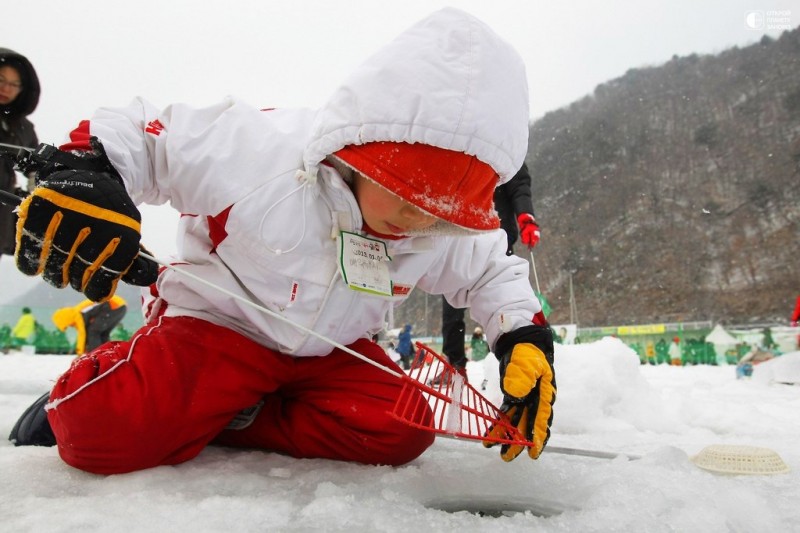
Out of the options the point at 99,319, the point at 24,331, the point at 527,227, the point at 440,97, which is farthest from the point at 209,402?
the point at 24,331

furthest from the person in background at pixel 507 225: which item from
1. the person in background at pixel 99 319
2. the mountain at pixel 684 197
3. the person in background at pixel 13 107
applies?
the mountain at pixel 684 197

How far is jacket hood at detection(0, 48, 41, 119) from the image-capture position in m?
2.39

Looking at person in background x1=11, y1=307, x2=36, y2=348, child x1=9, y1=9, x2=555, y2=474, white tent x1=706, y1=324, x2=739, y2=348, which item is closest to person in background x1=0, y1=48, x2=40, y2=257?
child x1=9, y1=9, x2=555, y2=474

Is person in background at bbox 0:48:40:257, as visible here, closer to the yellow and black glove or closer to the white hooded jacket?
the white hooded jacket

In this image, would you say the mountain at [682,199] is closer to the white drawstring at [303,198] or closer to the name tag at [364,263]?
the name tag at [364,263]

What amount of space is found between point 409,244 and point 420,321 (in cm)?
2956

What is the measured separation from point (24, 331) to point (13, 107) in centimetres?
891

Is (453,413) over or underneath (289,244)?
underneath

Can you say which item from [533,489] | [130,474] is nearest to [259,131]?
[130,474]

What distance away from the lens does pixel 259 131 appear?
1040 mm

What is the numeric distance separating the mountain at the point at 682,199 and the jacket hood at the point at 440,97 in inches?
1021

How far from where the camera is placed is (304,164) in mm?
1026

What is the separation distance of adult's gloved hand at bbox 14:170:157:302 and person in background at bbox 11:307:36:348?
10.5 metres

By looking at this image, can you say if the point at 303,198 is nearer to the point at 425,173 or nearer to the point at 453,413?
the point at 425,173
